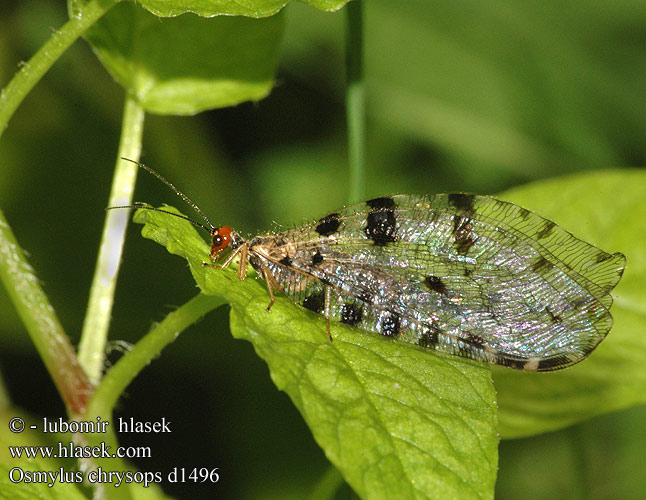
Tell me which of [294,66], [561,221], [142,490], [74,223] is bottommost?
[142,490]

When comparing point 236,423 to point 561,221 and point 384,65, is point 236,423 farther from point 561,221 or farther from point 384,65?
point 384,65

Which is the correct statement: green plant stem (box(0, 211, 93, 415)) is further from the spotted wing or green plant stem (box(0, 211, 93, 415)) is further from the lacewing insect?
the spotted wing

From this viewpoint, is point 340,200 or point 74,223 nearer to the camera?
point 74,223

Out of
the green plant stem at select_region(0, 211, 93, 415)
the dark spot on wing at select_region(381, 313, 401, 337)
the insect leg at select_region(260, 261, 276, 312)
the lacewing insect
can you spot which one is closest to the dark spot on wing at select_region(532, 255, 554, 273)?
the lacewing insect

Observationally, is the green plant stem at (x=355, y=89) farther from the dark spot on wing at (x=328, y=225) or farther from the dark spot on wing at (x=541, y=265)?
the dark spot on wing at (x=541, y=265)

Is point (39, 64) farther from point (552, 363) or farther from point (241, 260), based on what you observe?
point (552, 363)

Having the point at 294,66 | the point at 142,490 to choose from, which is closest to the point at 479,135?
the point at 294,66

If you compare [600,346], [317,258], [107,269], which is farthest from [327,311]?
[600,346]

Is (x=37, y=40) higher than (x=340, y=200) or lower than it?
higher
